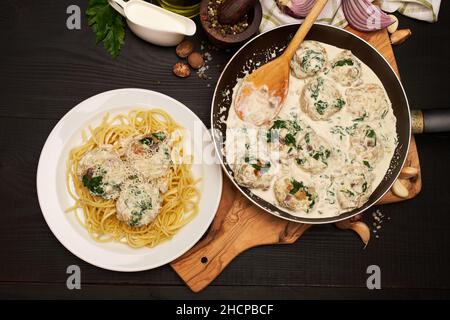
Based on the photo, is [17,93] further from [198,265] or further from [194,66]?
[198,265]

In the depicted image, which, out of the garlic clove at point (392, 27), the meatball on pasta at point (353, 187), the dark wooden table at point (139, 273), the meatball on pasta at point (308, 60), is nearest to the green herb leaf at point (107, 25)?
the dark wooden table at point (139, 273)

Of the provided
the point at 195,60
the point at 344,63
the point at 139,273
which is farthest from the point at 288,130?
the point at 139,273

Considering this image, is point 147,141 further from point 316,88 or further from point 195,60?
point 316,88

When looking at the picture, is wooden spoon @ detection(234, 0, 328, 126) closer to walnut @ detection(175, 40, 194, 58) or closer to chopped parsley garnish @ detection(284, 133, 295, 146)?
chopped parsley garnish @ detection(284, 133, 295, 146)

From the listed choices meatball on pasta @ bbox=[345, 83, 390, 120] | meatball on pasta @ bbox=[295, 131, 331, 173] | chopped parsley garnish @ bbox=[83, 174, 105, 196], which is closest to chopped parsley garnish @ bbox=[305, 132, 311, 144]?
meatball on pasta @ bbox=[295, 131, 331, 173]

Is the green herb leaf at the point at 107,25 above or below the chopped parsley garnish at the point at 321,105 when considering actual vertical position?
above

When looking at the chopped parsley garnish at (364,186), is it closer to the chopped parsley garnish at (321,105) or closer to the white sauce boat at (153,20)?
the chopped parsley garnish at (321,105)

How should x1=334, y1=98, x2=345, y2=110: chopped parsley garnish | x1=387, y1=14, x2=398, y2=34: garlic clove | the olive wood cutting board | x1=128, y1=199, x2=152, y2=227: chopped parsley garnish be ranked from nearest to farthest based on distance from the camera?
x1=128, y1=199, x2=152, y2=227: chopped parsley garnish
x1=334, y1=98, x2=345, y2=110: chopped parsley garnish
the olive wood cutting board
x1=387, y1=14, x2=398, y2=34: garlic clove
